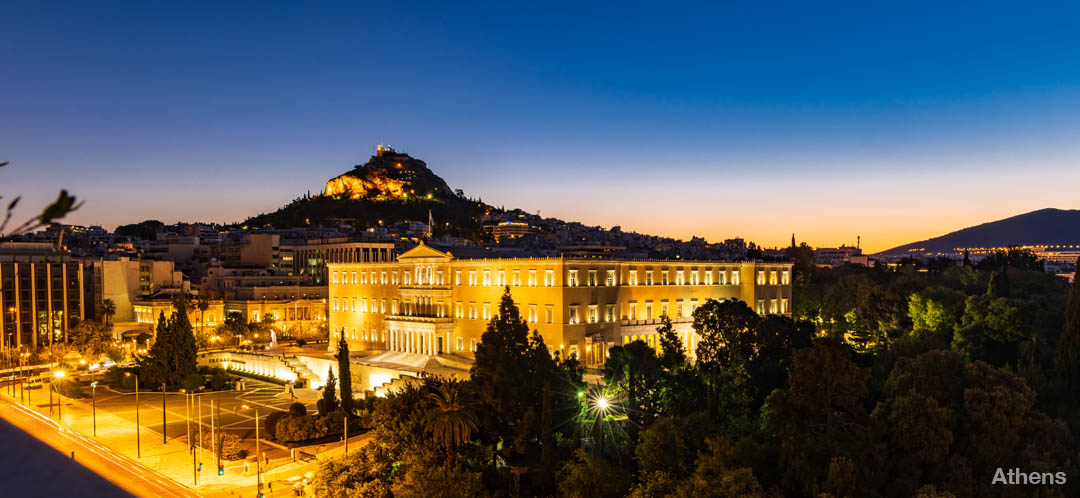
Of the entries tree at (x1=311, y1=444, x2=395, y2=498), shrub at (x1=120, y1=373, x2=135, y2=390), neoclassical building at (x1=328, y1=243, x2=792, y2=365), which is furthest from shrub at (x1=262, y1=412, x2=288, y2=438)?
shrub at (x1=120, y1=373, x2=135, y2=390)

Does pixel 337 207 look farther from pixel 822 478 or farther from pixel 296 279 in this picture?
pixel 822 478

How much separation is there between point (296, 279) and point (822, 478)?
77.7 metres

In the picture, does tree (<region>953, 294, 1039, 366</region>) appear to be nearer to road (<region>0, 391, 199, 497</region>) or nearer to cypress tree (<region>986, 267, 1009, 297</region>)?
cypress tree (<region>986, 267, 1009, 297</region>)

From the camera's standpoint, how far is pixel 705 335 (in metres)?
42.4

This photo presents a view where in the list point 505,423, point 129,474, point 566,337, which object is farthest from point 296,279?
point 505,423

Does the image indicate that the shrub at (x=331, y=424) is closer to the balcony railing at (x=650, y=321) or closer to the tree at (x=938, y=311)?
the balcony railing at (x=650, y=321)

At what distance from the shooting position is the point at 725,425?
103ft

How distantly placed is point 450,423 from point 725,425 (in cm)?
1126

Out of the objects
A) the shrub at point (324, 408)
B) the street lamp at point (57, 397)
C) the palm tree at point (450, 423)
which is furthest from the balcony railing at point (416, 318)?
the palm tree at point (450, 423)

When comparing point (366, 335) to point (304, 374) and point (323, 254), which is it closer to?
point (304, 374)

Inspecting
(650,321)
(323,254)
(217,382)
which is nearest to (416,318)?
(217,382)

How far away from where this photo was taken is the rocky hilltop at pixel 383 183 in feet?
614

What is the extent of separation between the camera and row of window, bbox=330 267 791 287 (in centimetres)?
5256

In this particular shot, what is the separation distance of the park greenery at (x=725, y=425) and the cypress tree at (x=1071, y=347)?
0.30ft
